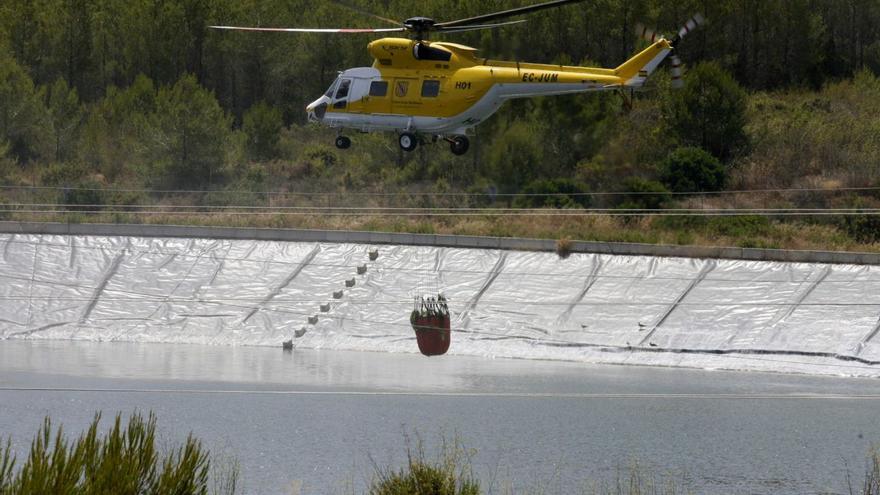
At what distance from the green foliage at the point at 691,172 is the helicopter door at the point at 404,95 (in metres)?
22.2

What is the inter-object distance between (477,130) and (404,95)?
68.1 ft

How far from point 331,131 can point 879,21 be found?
2740cm

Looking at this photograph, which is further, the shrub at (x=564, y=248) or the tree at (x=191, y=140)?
the tree at (x=191, y=140)

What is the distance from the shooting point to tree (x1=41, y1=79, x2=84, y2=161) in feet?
226

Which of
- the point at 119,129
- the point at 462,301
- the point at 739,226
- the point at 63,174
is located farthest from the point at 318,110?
the point at 119,129

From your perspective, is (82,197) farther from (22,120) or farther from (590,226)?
(590,226)

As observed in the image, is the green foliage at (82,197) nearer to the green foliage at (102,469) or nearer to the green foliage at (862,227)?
the green foliage at (862,227)

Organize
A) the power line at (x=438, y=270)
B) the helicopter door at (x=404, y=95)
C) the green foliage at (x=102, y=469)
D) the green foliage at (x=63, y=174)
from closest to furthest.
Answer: the green foliage at (x=102, y=469) < the helicopter door at (x=404, y=95) < the power line at (x=438, y=270) < the green foliage at (x=63, y=174)

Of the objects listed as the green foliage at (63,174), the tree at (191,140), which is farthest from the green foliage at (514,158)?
the green foliage at (63,174)

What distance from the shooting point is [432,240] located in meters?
51.9

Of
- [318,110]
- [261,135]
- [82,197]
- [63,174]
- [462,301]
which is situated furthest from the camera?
[261,135]

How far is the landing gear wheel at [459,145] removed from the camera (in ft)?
118

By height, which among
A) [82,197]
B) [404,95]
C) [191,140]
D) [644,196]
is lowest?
[82,197]

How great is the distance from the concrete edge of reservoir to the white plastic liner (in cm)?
39
